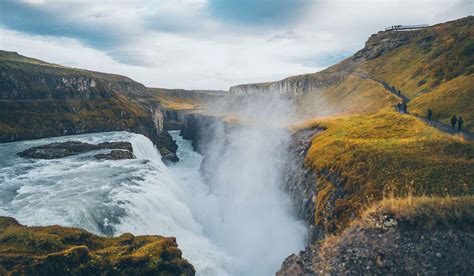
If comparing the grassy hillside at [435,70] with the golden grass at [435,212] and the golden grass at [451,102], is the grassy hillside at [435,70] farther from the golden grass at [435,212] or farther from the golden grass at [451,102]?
the golden grass at [435,212]

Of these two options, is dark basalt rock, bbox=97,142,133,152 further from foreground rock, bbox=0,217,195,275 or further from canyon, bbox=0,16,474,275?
foreground rock, bbox=0,217,195,275

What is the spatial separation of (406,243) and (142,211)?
84.7 ft

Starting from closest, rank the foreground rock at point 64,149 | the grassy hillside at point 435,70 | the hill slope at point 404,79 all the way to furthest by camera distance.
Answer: the grassy hillside at point 435,70 < the hill slope at point 404,79 < the foreground rock at point 64,149

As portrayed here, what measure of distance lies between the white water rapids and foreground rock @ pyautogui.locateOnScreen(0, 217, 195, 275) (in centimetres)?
674

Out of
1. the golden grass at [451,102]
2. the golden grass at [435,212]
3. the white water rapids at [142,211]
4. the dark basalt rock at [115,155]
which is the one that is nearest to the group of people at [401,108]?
the golden grass at [451,102]

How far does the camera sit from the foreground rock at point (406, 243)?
1334cm

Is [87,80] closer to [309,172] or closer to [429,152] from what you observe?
[309,172]

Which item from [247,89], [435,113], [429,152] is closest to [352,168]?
[429,152]

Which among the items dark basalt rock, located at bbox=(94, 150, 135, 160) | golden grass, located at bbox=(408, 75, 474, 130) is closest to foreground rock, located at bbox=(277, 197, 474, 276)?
golden grass, located at bbox=(408, 75, 474, 130)

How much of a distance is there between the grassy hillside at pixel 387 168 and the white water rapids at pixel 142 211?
6812 millimetres

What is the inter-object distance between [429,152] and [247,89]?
482 feet

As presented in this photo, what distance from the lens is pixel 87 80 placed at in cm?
11412

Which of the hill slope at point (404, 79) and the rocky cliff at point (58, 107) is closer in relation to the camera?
the hill slope at point (404, 79)

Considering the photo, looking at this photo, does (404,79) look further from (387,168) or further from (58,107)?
(58,107)
